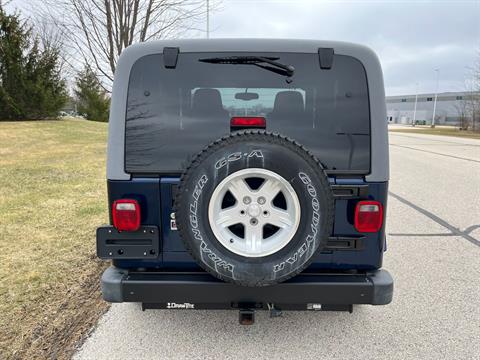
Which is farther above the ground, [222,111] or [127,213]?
[222,111]

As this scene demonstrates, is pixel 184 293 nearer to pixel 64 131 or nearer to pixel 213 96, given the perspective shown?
pixel 213 96

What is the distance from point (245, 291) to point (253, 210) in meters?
0.56

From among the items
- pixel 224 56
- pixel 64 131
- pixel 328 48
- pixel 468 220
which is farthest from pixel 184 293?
pixel 64 131

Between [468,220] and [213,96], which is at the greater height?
[213,96]

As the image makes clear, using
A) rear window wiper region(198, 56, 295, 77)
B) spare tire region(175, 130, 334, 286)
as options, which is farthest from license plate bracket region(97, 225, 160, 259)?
rear window wiper region(198, 56, 295, 77)

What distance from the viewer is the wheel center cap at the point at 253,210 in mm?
2076

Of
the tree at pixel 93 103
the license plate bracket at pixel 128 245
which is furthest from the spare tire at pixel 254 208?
the tree at pixel 93 103

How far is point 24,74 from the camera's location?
21.7 meters

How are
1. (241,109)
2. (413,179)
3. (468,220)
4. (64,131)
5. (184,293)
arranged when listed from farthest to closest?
(64,131)
(413,179)
(468,220)
(241,109)
(184,293)

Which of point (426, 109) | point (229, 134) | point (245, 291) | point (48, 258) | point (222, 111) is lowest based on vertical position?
point (48, 258)

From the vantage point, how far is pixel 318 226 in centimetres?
205

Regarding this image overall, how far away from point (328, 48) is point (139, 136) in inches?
Answer: 52.7

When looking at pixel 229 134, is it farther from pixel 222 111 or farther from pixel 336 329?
pixel 336 329

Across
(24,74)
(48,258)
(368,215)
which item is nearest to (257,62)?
(368,215)
